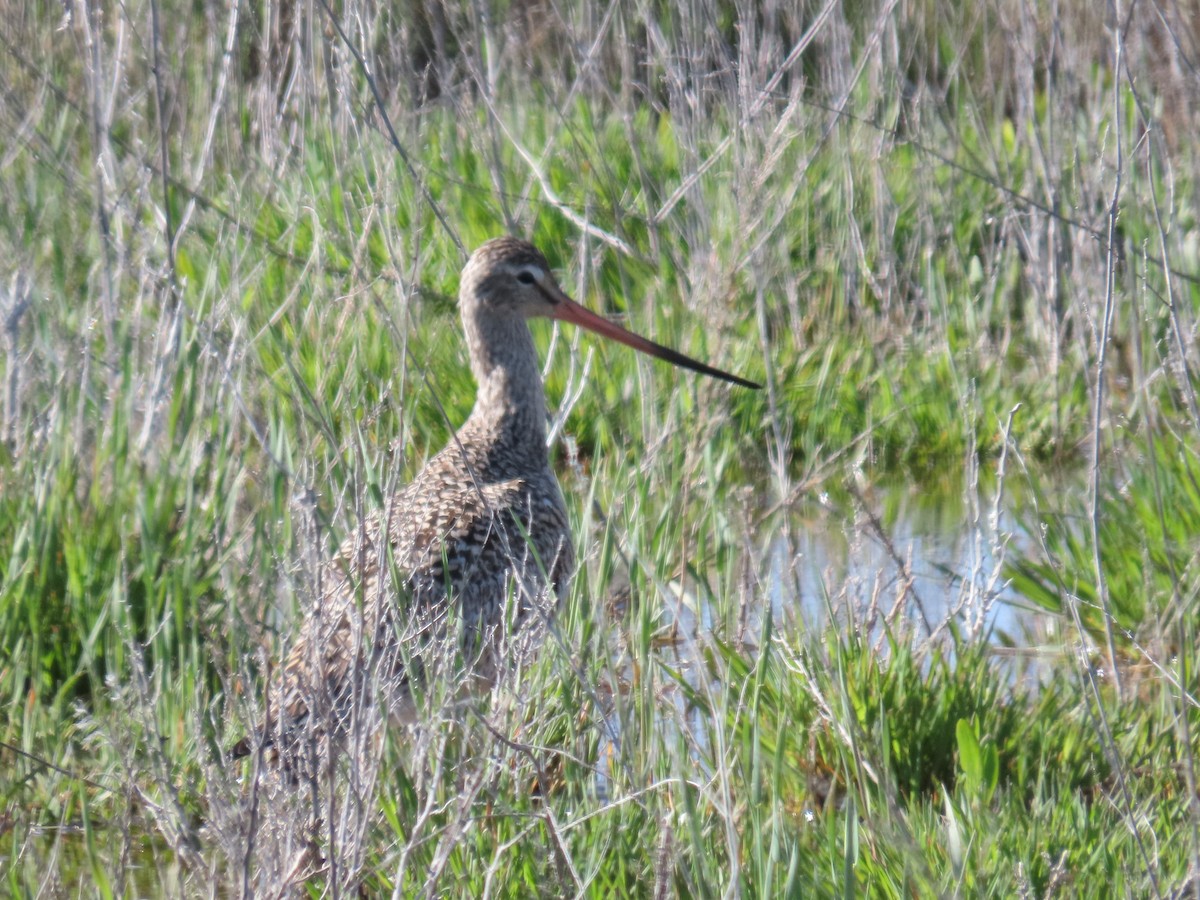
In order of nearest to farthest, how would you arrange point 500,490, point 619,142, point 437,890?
point 437,890 < point 500,490 < point 619,142

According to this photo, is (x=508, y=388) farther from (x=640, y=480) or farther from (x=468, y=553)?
(x=468, y=553)

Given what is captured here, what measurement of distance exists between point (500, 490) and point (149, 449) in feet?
2.93

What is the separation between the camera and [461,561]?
12.5 ft

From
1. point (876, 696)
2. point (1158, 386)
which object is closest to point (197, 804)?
point (876, 696)

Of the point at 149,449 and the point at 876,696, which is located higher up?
the point at 149,449

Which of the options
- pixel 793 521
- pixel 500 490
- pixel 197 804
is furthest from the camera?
pixel 793 521

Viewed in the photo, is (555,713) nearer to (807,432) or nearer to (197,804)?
(197,804)

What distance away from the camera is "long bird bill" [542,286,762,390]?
14.9ft

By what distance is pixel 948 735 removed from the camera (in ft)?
11.7

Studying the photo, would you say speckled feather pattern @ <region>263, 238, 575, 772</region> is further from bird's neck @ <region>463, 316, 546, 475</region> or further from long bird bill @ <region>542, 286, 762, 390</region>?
long bird bill @ <region>542, 286, 762, 390</region>

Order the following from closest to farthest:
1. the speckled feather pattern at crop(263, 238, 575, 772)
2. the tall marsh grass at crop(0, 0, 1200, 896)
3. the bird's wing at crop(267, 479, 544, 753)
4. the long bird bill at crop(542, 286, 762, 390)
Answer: the speckled feather pattern at crop(263, 238, 575, 772) < the tall marsh grass at crop(0, 0, 1200, 896) < the bird's wing at crop(267, 479, 544, 753) < the long bird bill at crop(542, 286, 762, 390)

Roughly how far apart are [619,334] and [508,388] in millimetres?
348

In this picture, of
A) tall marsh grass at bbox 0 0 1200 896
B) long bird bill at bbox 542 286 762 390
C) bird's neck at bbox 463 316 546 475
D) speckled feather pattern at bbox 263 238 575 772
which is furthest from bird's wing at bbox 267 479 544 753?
long bird bill at bbox 542 286 762 390

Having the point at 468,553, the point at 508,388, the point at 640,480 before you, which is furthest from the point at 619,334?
the point at 468,553
